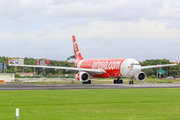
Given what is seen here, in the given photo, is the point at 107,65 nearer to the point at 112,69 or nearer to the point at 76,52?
the point at 112,69

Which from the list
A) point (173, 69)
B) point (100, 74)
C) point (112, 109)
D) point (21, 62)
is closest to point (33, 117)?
point (112, 109)

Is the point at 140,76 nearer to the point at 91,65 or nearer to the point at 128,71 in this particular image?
the point at 128,71

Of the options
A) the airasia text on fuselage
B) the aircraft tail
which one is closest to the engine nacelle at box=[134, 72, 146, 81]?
the airasia text on fuselage

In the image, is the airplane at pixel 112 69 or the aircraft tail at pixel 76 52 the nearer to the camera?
the airplane at pixel 112 69

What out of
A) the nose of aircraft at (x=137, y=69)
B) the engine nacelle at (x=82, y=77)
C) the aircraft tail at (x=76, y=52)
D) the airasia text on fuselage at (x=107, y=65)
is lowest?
the engine nacelle at (x=82, y=77)

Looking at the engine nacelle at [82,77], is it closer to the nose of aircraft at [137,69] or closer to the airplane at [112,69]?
the airplane at [112,69]

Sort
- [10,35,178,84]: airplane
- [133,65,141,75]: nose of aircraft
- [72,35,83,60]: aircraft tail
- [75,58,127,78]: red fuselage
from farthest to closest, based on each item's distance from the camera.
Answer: [72,35,83,60]: aircraft tail < [75,58,127,78]: red fuselage < [10,35,178,84]: airplane < [133,65,141,75]: nose of aircraft

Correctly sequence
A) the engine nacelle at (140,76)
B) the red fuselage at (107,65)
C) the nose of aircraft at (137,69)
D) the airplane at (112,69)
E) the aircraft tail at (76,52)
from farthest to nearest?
the aircraft tail at (76,52) < the red fuselage at (107,65) < the engine nacelle at (140,76) < the airplane at (112,69) < the nose of aircraft at (137,69)

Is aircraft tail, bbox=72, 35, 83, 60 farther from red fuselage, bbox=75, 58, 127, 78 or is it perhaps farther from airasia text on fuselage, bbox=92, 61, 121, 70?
airasia text on fuselage, bbox=92, 61, 121, 70

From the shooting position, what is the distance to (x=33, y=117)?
1833cm

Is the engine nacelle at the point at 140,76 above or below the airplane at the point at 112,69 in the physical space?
below

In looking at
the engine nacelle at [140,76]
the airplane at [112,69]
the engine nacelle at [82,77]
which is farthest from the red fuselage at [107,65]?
the engine nacelle at [82,77]

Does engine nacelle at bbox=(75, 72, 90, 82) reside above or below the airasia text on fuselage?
below

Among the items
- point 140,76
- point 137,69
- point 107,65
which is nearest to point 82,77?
point 107,65
